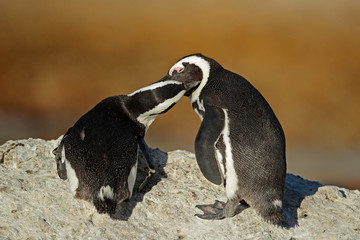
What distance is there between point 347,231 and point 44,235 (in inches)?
74.6

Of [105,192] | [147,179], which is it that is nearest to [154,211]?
[147,179]

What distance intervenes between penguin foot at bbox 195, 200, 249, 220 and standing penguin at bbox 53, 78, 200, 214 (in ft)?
1.59

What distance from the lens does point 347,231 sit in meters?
3.54

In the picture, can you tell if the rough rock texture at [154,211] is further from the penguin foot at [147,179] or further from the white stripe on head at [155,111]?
the white stripe on head at [155,111]

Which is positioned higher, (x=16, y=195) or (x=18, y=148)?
(x=18, y=148)

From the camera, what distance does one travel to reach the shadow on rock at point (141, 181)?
3.46 metres

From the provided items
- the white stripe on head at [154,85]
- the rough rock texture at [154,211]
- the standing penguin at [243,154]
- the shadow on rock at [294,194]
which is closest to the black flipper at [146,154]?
the rough rock texture at [154,211]

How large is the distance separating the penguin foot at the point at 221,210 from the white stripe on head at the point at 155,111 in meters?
0.67

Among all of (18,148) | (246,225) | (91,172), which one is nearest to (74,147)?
(91,172)

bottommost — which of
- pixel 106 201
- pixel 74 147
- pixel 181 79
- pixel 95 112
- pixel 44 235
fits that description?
pixel 44 235

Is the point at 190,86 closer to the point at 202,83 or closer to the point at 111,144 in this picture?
the point at 202,83

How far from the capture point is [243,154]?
3367mm

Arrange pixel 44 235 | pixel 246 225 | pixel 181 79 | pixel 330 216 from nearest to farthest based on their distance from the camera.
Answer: pixel 44 235, pixel 246 225, pixel 330 216, pixel 181 79

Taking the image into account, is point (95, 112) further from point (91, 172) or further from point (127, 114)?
point (91, 172)
